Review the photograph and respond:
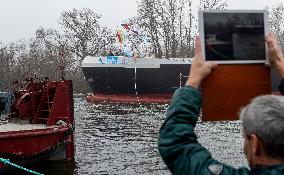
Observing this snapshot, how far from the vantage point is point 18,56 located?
273ft

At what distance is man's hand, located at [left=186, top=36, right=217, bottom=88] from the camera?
187cm

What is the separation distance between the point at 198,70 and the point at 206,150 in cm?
34

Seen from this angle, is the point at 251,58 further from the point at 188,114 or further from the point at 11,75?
the point at 11,75

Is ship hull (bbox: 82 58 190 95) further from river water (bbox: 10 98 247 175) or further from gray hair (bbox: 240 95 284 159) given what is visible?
gray hair (bbox: 240 95 284 159)

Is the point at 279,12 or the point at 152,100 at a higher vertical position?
the point at 279,12

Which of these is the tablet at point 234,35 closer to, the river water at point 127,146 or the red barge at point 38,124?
the red barge at point 38,124

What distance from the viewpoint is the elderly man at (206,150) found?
5.35 ft

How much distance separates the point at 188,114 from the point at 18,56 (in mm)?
84335

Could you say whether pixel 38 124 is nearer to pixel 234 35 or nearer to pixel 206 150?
pixel 234 35

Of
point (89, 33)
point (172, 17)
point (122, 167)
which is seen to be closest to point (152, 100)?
point (172, 17)

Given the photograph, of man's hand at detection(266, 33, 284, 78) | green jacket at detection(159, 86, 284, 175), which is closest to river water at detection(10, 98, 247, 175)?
man's hand at detection(266, 33, 284, 78)

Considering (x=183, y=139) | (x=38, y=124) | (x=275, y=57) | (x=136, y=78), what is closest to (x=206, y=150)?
(x=183, y=139)

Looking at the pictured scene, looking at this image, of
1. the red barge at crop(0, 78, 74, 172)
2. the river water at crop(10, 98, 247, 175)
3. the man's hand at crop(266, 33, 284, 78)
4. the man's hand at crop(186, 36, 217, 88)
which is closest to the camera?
the man's hand at crop(186, 36, 217, 88)

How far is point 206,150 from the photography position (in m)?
1.76
